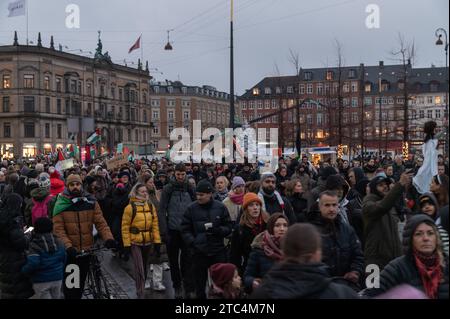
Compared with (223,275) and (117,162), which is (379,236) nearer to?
(223,275)

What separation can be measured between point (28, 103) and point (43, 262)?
245ft

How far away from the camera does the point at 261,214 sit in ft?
22.2

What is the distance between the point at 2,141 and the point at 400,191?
253 feet

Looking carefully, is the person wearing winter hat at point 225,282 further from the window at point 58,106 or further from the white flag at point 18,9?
the window at point 58,106

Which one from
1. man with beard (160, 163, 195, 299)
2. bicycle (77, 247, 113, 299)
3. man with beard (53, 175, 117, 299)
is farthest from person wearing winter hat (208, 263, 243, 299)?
man with beard (160, 163, 195, 299)

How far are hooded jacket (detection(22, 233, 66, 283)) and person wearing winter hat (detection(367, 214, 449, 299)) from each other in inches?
151

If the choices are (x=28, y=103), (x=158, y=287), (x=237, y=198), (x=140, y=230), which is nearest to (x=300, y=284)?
(x=140, y=230)

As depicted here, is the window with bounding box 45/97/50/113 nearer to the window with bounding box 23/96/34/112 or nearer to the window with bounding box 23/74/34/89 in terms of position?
the window with bounding box 23/96/34/112

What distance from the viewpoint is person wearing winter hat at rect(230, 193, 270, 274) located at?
263 inches

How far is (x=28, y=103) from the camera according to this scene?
251 ft

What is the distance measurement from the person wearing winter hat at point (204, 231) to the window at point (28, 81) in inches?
2875

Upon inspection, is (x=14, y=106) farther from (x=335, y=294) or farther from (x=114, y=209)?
(x=335, y=294)

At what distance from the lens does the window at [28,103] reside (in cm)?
7619
